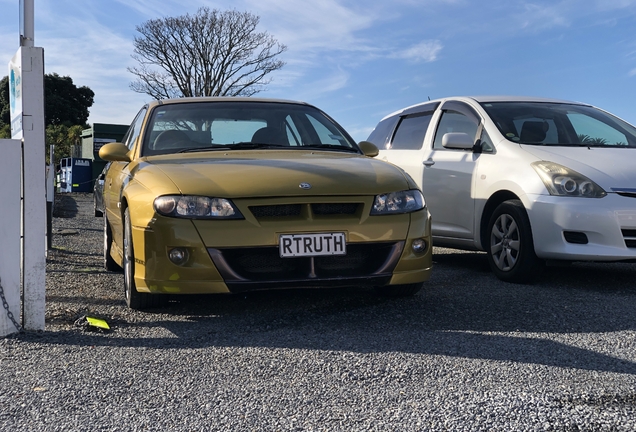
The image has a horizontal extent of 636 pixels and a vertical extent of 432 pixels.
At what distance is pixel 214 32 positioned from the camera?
36719 millimetres

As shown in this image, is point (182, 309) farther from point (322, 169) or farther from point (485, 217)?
point (485, 217)

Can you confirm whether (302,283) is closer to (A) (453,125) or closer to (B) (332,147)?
(B) (332,147)

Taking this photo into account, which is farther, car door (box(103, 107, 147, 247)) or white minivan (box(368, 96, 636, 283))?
white minivan (box(368, 96, 636, 283))

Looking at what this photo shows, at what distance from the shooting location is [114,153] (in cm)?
498

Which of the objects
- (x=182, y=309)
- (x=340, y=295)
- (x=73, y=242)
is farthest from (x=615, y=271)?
(x=73, y=242)

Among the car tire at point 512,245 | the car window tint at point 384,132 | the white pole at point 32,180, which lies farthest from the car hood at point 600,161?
the white pole at point 32,180

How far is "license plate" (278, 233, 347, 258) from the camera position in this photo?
4.02 m

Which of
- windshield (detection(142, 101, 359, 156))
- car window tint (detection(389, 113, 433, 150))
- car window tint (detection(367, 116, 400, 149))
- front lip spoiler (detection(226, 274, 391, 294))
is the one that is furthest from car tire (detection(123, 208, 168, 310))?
car window tint (detection(367, 116, 400, 149))

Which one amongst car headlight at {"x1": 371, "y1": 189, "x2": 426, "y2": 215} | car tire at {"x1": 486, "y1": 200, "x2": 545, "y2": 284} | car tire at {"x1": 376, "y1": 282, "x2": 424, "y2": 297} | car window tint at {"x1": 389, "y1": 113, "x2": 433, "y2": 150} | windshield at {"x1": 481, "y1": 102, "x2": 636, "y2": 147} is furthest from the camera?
car window tint at {"x1": 389, "y1": 113, "x2": 433, "y2": 150}

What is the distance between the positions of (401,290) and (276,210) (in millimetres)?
1156

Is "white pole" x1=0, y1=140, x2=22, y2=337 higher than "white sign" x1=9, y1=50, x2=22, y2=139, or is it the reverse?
"white sign" x1=9, y1=50, x2=22, y2=139

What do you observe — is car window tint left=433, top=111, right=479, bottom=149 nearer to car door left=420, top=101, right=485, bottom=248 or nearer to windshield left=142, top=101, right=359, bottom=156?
car door left=420, top=101, right=485, bottom=248

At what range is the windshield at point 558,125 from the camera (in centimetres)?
636

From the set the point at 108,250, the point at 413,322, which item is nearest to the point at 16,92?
the point at 108,250
